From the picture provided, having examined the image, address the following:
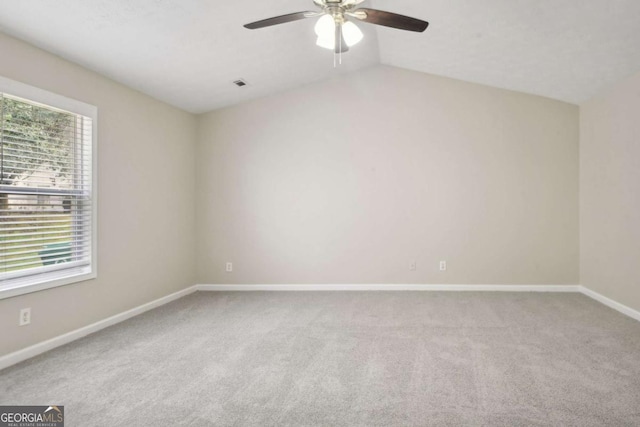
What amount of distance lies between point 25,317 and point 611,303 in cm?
550

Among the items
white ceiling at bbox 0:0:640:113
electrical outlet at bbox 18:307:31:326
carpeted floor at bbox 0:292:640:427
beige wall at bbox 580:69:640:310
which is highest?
white ceiling at bbox 0:0:640:113

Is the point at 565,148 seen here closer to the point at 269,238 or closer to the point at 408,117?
the point at 408,117

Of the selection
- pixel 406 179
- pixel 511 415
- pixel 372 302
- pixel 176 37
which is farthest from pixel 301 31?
pixel 511 415

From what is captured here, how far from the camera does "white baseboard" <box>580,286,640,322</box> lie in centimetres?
355

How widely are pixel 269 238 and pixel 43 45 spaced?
3054 mm

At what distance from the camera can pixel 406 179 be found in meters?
4.80

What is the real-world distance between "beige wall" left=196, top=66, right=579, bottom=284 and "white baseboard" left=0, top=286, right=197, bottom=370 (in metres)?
1.07

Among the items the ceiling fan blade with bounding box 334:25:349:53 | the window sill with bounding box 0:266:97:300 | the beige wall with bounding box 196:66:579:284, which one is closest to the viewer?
the ceiling fan blade with bounding box 334:25:349:53

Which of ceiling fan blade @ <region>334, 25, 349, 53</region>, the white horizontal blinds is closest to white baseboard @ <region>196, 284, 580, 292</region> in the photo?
the white horizontal blinds

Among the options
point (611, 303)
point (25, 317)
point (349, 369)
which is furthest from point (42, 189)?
point (611, 303)

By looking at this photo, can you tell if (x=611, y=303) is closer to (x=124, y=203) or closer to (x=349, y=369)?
(x=349, y=369)

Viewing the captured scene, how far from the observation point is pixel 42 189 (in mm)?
2893

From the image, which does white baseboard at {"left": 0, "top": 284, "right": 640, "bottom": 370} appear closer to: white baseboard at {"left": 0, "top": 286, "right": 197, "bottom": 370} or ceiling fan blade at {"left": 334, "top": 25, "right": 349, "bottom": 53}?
white baseboard at {"left": 0, "top": 286, "right": 197, "bottom": 370}

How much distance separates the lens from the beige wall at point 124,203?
2.77 m
